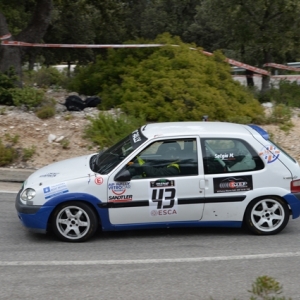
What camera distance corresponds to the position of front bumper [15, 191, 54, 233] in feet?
23.6

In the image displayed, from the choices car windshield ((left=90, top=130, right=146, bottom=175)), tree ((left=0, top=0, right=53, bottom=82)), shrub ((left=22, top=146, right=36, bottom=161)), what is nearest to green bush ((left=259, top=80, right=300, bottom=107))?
tree ((left=0, top=0, right=53, bottom=82))

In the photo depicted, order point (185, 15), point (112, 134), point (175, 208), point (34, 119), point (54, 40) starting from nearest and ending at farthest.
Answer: point (175, 208)
point (112, 134)
point (34, 119)
point (54, 40)
point (185, 15)

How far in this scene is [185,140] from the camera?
748cm

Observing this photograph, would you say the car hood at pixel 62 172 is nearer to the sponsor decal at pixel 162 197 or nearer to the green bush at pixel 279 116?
the sponsor decal at pixel 162 197

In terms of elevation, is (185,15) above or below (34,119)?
above

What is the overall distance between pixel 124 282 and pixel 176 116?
6.50 metres

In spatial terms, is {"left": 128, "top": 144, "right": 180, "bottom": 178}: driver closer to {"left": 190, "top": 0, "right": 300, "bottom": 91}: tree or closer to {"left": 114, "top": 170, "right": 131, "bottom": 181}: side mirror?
{"left": 114, "top": 170, "right": 131, "bottom": 181}: side mirror

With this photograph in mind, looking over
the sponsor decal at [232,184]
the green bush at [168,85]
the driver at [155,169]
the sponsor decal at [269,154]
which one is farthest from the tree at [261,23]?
the driver at [155,169]

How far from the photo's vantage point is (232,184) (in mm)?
7430

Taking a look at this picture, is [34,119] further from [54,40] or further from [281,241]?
[54,40]

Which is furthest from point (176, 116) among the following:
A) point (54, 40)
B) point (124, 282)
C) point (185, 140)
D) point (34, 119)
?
point (54, 40)

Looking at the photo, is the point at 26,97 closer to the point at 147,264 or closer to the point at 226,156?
the point at 226,156

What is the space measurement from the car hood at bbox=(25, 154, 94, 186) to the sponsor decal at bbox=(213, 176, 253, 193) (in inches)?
61.7

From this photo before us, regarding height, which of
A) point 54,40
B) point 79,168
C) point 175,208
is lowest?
point 175,208
